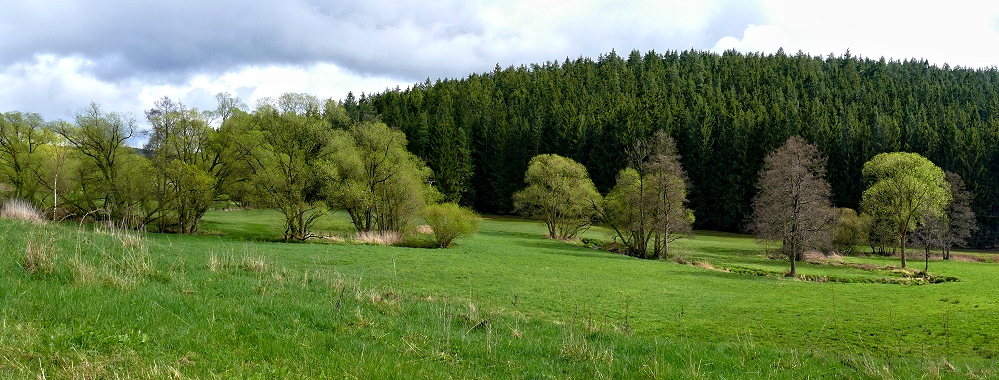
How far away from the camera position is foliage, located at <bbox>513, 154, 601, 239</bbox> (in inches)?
2211

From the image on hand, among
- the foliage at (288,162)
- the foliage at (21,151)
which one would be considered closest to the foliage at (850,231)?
the foliage at (288,162)

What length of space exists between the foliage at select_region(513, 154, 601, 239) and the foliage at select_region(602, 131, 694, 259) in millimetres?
7152

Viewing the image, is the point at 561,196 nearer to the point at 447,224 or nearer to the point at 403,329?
the point at 447,224

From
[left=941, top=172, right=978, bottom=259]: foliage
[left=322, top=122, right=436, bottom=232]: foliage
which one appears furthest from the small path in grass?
[left=322, top=122, right=436, bottom=232]: foliage

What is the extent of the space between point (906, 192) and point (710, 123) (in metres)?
52.5

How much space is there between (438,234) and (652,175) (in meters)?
18.8

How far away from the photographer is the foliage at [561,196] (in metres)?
56.2

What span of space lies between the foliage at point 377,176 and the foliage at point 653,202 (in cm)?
1822

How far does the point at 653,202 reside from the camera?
44219 millimetres

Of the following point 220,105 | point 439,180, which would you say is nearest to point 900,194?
point 220,105

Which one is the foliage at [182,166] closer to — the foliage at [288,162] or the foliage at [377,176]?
the foliage at [288,162]

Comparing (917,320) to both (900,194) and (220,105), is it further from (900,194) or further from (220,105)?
(220,105)

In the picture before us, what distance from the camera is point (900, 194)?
4238 centimetres

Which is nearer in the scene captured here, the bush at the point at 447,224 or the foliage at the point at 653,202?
the bush at the point at 447,224
